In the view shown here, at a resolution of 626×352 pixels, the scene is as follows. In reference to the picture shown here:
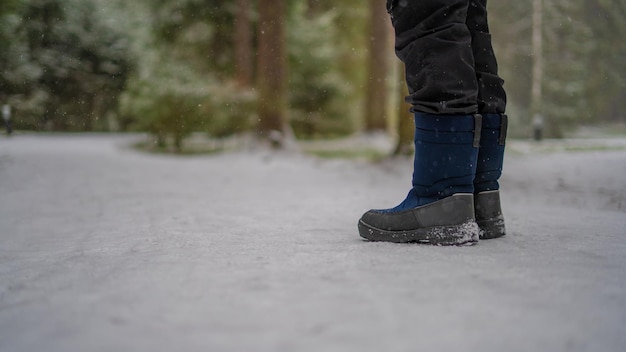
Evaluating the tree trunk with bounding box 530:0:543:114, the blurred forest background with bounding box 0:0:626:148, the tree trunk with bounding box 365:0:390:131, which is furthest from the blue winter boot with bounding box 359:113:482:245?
the tree trunk with bounding box 365:0:390:131

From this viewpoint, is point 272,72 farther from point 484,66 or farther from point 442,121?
point 442,121

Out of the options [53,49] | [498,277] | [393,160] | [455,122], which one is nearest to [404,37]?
[455,122]

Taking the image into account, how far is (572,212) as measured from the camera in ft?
8.34

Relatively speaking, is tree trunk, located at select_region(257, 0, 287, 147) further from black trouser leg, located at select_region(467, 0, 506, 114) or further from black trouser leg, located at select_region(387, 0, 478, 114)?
black trouser leg, located at select_region(387, 0, 478, 114)

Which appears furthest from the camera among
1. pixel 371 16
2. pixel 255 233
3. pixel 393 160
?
→ pixel 371 16

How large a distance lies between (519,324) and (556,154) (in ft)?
11.9

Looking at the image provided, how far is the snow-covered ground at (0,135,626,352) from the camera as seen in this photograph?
80 cm

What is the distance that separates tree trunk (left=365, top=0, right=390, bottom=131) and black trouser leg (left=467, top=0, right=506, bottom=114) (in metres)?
8.75

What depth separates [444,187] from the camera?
1.52m

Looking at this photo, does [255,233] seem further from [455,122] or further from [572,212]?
[572,212]

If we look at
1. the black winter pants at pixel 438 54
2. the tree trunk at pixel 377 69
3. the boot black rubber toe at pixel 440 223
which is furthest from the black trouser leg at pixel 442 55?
the tree trunk at pixel 377 69

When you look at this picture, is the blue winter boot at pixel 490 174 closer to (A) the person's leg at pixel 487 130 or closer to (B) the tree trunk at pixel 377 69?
(A) the person's leg at pixel 487 130

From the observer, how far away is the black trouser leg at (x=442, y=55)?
1.49 meters

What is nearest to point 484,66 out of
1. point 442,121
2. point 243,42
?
point 442,121
